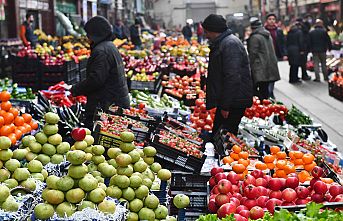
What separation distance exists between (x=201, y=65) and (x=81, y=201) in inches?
441

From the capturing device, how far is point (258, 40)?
36.1 feet

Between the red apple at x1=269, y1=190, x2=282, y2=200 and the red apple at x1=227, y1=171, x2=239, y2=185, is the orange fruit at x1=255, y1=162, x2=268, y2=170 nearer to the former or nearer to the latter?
the red apple at x1=227, y1=171, x2=239, y2=185

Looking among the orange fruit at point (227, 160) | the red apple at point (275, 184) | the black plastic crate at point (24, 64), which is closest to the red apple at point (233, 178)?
the red apple at point (275, 184)

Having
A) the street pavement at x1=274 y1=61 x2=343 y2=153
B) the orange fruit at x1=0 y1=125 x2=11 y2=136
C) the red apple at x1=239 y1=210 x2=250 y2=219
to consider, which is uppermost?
the orange fruit at x1=0 y1=125 x2=11 y2=136

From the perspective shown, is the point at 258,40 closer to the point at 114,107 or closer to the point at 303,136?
the point at 303,136

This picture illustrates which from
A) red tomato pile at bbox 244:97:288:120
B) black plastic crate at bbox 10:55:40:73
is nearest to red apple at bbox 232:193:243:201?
red tomato pile at bbox 244:97:288:120

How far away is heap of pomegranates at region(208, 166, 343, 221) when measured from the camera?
3866mm

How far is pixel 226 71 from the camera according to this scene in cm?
642

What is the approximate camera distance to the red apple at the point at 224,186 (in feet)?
13.5

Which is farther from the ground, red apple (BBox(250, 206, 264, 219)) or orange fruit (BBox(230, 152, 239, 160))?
red apple (BBox(250, 206, 264, 219))

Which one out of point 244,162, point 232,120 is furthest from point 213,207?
point 232,120

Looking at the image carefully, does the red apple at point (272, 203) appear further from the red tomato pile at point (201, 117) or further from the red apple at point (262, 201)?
the red tomato pile at point (201, 117)

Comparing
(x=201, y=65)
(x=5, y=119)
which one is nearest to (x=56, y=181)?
(x=5, y=119)

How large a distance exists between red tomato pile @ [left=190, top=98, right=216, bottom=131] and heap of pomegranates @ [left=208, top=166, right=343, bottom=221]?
12.6 feet
